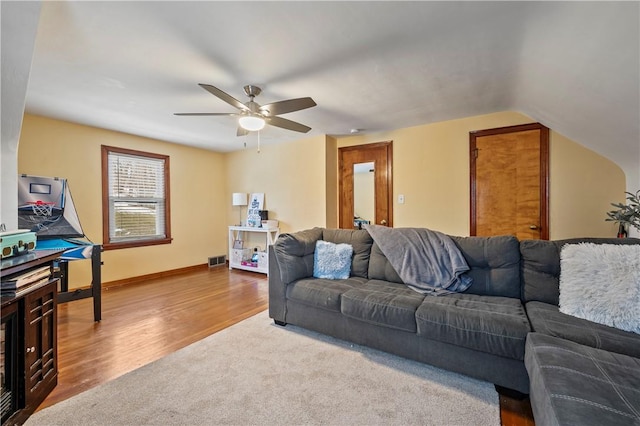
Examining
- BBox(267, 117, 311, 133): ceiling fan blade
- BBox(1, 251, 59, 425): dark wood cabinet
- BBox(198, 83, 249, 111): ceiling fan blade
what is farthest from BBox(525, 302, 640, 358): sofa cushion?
BBox(1, 251, 59, 425): dark wood cabinet

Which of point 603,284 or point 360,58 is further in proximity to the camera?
point 360,58

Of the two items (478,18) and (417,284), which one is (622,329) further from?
(478,18)

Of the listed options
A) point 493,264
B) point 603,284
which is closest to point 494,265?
point 493,264

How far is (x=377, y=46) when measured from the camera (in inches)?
80.6

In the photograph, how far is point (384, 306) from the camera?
212cm

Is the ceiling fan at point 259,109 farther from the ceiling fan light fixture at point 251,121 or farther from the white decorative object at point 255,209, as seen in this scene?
the white decorative object at point 255,209

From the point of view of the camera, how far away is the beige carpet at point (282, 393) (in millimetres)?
1565

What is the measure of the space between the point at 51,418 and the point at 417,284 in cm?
256

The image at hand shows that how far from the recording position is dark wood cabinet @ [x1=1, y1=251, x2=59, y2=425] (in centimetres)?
150

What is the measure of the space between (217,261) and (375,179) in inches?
143

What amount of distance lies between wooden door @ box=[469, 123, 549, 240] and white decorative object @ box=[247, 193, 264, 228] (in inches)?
140

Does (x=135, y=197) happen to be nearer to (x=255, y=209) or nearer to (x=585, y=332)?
(x=255, y=209)

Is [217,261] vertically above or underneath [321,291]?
underneath

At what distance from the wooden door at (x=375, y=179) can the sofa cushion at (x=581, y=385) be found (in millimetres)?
3014
